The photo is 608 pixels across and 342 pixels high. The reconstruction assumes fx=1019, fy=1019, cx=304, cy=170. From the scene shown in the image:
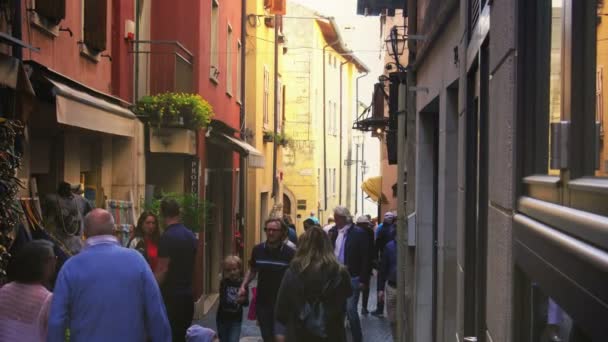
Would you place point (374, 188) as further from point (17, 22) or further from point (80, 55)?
point (17, 22)

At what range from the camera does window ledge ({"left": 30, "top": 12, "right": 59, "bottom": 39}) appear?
9648 mm

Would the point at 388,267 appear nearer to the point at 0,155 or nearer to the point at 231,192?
the point at 0,155

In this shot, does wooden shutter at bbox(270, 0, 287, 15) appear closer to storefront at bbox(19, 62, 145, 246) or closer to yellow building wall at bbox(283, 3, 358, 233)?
yellow building wall at bbox(283, 3, 358, 233)

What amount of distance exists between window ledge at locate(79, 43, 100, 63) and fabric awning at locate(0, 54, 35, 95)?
406 cm

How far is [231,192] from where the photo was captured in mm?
24750

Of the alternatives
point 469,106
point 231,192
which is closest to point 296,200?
point 231,192

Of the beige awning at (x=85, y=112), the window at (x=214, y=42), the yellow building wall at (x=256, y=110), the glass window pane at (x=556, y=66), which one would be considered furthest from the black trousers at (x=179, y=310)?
the yellow building wall at (x=256, y=110)

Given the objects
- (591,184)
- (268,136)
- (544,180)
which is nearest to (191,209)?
(544,180)

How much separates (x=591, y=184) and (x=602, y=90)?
0.70 feet

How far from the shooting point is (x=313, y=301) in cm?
793

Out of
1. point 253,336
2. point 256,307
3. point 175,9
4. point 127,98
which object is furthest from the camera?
point 175,9

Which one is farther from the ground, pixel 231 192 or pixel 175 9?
pixel 175 9

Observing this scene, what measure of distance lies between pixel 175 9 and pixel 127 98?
3.56 meters

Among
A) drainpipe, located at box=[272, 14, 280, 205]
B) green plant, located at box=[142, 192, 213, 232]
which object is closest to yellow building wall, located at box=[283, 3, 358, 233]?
drainpipe, located at box=[272, 14, 280, 205]
